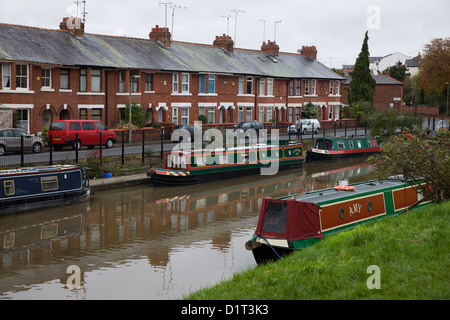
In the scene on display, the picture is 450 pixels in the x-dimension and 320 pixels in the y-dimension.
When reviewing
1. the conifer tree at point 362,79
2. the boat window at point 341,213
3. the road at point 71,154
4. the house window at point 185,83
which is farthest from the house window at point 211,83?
the boat window at point 341,213

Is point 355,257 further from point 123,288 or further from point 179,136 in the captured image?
point 179,136

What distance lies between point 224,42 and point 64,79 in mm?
17203

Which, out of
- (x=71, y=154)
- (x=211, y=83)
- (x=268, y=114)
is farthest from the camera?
(x=268, y=114)

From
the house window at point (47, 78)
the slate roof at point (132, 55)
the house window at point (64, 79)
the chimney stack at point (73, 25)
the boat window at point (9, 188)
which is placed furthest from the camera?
the chimney stack at point (73, 25)

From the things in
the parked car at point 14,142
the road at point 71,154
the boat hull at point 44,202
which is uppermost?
the parked car at point 14,142

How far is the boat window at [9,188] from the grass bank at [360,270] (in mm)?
11716

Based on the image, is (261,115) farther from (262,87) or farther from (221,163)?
(221,163)

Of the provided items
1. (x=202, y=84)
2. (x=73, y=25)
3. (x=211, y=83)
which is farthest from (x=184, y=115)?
(x=73, y=25)

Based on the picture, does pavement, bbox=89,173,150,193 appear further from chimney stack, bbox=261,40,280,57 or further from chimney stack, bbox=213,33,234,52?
chimney stack, bbox=261,40,280,57

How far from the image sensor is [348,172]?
111 ft

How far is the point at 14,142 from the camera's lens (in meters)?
26.3

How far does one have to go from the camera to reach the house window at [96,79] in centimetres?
3547

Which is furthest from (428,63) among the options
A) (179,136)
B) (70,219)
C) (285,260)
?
(285,260)

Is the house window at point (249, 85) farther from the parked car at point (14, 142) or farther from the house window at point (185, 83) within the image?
the parked car at point (14, 142)
